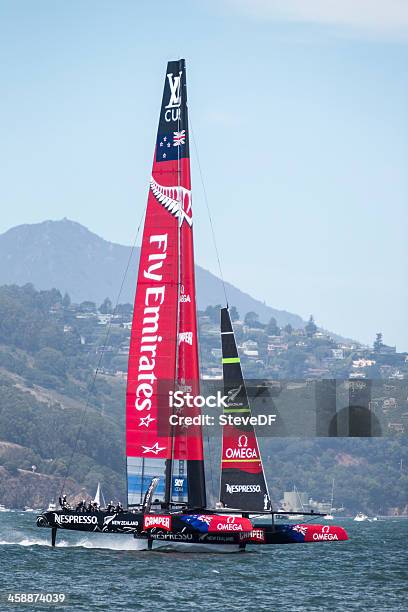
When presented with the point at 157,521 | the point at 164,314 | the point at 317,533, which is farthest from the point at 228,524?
the point at 164,314

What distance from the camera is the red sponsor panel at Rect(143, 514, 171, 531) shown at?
4559 cm

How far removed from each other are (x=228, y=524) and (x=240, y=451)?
5.83m

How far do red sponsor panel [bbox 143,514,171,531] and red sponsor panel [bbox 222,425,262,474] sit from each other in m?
6.13

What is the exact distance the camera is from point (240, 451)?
5159cm

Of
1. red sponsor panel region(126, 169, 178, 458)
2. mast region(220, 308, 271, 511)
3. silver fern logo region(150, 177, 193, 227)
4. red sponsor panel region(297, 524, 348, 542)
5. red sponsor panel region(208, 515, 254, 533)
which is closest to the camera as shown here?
red sponsor panel region(208, 515, 254, 533)

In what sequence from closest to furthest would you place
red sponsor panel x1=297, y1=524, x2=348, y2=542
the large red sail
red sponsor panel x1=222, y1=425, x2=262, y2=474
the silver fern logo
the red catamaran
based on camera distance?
1. red sponsor panel x1=297, y1=524, x2=348, y2=542
2. the red catamaran
3. the large red sail
4. the silver fern logo
5. red sponsor panel x1=222, y1=425, x2=262, y2=474

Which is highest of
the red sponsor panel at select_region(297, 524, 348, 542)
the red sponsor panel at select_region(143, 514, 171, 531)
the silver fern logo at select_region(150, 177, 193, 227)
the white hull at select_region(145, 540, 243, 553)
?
the silver fern logo at select_region(150, 177, 193, 227)

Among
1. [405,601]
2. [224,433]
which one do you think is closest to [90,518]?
[224,433]

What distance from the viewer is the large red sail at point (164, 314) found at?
48.8m

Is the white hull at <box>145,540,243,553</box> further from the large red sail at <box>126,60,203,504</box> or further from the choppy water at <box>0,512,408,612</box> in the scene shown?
the large red sail at <box>126,60,203,504</box>

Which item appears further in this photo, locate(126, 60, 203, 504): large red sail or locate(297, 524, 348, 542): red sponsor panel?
locate(126, 60, 203, 504): large red sail

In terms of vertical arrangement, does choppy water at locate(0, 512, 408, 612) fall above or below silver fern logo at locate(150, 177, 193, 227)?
below

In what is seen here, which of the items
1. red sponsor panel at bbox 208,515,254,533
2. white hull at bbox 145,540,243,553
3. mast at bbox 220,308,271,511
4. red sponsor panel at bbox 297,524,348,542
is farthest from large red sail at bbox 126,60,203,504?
red sponsor panel at bbox 297,524,348,542

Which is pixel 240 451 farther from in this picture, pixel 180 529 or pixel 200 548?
pixel 180 529
